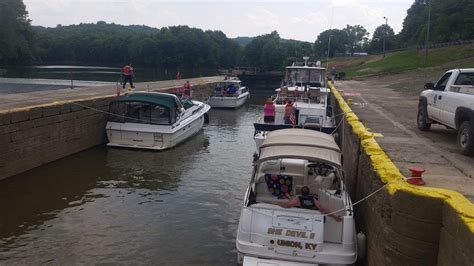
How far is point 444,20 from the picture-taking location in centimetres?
6850

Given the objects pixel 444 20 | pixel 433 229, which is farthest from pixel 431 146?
pixel 444 20

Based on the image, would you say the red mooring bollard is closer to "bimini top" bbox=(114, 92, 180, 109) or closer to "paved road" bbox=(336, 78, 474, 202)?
"paved road" bbox=(336, 78, 474, 202)

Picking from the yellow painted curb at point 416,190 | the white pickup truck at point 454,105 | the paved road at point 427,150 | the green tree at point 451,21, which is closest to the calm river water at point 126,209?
the yellow painted curb at point 416,190

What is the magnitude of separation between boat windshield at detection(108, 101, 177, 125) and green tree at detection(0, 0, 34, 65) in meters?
72.8

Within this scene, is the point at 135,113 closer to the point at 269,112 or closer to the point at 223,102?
the point at 269,112

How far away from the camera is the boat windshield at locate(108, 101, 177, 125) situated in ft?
60.8

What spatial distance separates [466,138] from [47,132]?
1355 centimetres

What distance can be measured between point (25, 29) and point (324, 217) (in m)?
97.5

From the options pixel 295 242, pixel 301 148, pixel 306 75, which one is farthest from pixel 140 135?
pixel 306 75

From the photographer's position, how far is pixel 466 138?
29.0 ft

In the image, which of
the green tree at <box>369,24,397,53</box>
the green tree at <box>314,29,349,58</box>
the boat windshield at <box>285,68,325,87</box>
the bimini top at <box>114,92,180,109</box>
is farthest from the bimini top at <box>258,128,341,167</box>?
the green tree at <box>314,29,349,58</box>

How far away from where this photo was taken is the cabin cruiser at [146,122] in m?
18.0

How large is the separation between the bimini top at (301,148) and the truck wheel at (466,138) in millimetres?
2577

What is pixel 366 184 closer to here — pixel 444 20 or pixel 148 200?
pixel 148 200
